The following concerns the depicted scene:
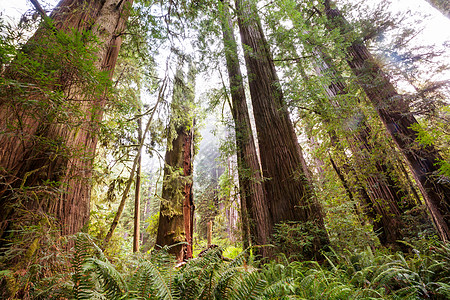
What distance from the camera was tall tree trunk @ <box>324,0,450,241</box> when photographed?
3.16m

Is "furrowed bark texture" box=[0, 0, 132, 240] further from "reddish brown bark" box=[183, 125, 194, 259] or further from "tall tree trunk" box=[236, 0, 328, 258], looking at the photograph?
"reddish brown bark" box=[183, 125, 194, 259]

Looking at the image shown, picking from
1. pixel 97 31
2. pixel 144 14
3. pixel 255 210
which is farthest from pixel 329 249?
pixel 144 14

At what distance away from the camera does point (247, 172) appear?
3.91 metres

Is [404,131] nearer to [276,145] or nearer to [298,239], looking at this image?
[276,145]

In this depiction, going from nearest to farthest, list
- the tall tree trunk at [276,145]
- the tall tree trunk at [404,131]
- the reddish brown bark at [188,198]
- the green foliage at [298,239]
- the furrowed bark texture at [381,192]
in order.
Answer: the green foliage at [298,239], the tall tree trunk at [276,145], the tall tree trunk at [404,131], the furrowed bark texture at [381,192], the reddish brown bark at [188,198]

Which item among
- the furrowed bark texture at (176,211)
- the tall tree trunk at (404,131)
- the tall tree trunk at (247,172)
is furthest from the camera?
the furrowed bark texture at (176,211)

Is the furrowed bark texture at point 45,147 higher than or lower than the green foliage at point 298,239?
higher

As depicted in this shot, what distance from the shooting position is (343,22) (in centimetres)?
475

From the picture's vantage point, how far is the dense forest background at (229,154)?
4.25ft

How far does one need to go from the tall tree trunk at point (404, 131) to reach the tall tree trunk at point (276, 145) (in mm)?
1588

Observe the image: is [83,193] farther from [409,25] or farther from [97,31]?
[409,25]

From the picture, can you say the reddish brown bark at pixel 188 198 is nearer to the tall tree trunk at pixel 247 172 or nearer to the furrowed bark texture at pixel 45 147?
the tall tree trunk at pixel 247 172

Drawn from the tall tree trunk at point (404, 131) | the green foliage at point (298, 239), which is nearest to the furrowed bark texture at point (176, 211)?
the green foliage at point (298, 239)

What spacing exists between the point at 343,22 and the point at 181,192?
5982mm
